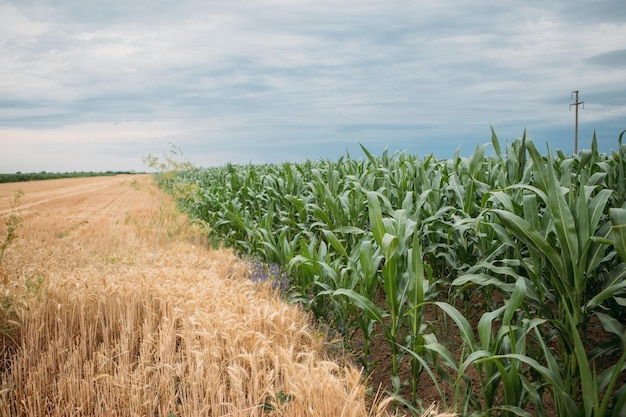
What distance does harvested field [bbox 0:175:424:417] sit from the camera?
2.77 m

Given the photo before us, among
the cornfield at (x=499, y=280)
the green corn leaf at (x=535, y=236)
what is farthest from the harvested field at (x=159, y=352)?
the green corn leaf at (x=535, y=236)

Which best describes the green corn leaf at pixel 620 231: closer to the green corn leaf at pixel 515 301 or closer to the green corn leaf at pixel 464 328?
the green corn leaf at pixel 515 301

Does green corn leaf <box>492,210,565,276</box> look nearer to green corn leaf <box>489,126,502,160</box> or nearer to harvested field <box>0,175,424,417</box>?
harvested field <box>0,175,424,417</box>

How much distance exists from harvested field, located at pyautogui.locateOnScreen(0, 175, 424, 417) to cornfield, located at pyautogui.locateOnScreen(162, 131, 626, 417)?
57cm

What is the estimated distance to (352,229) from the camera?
425cm

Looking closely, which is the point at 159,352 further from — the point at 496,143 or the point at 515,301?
the point at 496,143

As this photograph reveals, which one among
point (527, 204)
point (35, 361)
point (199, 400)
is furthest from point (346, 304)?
point (35, 361)

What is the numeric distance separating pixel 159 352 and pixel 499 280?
2527 millimetres

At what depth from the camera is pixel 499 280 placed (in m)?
3.15

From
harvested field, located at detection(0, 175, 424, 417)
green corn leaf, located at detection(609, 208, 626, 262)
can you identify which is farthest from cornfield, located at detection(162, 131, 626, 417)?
harvested field, located at detection(0, 175, 424, 417)

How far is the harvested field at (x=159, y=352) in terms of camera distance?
2.77 m

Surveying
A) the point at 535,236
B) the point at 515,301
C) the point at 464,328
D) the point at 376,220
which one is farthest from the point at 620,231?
the point at 376,220

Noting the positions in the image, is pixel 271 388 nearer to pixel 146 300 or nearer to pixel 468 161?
pixel 146 300

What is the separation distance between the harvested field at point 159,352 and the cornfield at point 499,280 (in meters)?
0.57
